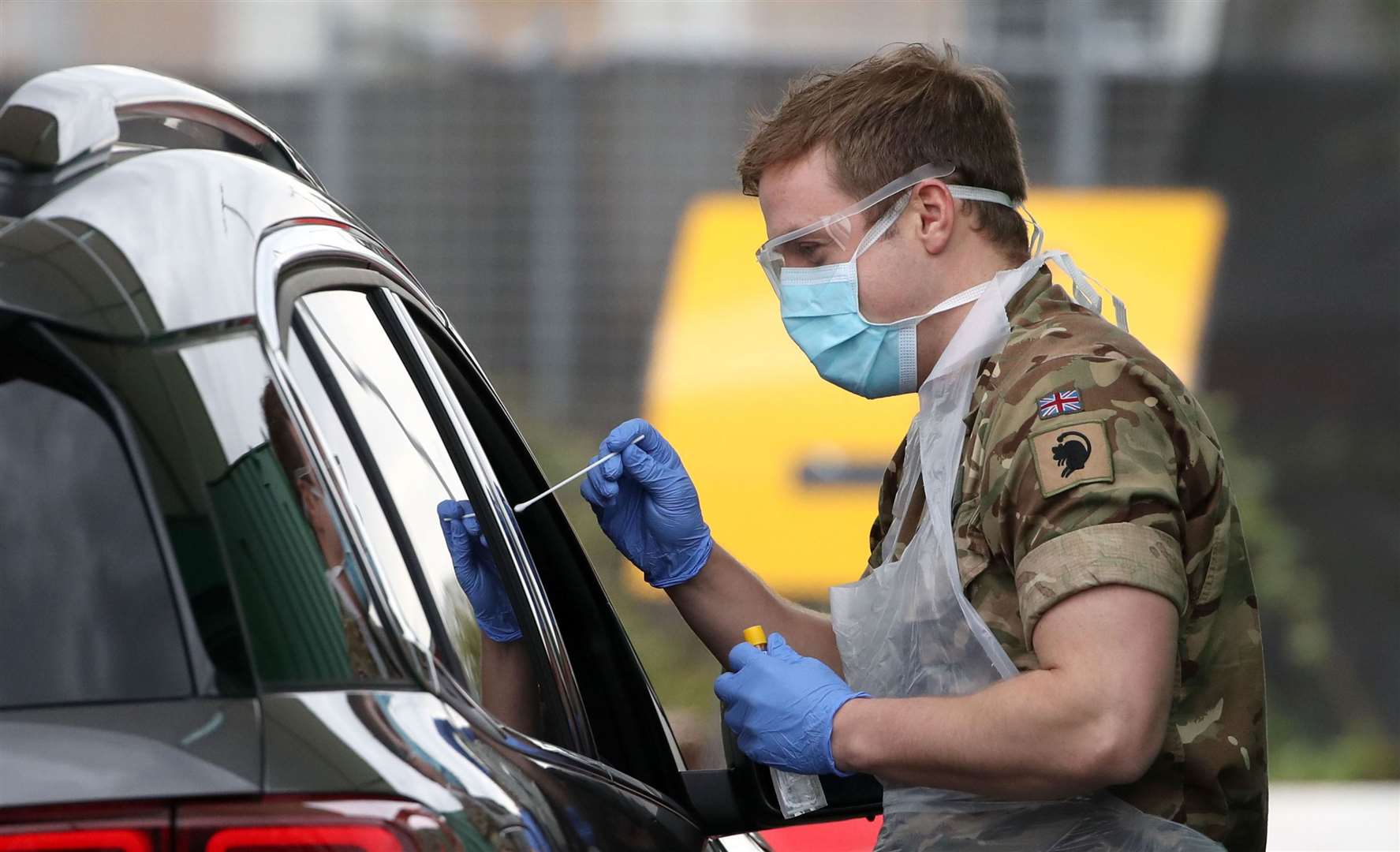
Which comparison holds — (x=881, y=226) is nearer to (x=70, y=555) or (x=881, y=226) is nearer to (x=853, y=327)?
(x=853, y=327)

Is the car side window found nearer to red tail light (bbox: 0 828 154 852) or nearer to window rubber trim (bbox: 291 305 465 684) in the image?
window rubber trim (bbox: 291 305 465 684)

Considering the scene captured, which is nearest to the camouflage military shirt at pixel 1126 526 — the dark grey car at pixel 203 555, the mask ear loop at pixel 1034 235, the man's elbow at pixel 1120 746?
the man's elbow at pixel 1120 746

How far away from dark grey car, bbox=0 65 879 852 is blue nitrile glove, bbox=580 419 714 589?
3.12ft

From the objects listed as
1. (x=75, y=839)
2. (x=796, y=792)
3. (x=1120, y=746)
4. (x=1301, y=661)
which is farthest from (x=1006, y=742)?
(x=1301, y=661)

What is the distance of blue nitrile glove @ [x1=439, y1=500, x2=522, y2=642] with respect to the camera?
1858mm

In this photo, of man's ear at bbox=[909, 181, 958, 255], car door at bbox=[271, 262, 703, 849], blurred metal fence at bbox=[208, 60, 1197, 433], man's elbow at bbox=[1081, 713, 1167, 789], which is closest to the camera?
car door at bbox=[271, 262, 703, 849]

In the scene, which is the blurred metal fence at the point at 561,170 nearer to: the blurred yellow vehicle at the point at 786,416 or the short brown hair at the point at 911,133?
the blurred yellow vehicle at the point at 786,416

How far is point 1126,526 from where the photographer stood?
1.84 metres

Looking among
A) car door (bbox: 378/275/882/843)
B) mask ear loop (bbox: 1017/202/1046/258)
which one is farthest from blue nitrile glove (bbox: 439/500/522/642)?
mask ear loop (bbox: 1017/202/1046/258)

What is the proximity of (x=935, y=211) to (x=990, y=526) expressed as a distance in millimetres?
535

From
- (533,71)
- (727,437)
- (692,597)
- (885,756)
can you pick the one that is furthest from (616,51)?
(885,756)

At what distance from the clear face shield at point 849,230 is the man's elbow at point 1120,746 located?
2.73ft

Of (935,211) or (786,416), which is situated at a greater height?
(935,211)

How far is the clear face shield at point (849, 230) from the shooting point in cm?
232
